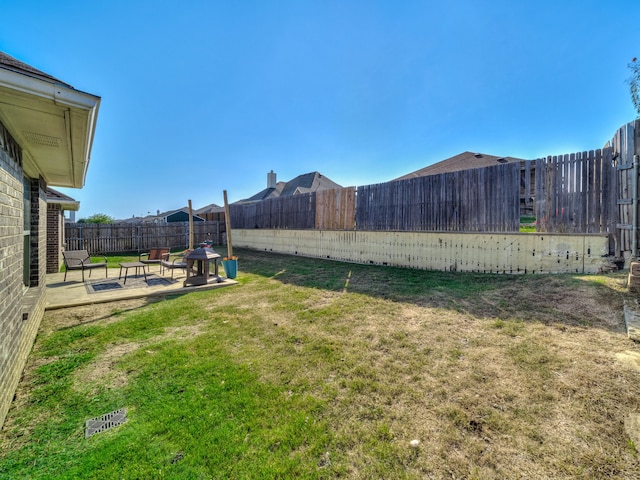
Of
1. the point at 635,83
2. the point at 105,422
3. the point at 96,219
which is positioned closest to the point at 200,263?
the point at 105,422

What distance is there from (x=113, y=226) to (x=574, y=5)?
815 inches

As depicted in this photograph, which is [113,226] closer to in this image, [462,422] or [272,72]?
[272,72]

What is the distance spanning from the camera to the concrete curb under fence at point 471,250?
5723 mm

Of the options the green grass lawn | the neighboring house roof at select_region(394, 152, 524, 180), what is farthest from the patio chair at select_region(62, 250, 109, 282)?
the neighboring house roof at select_region(394, 152, 524, 180)

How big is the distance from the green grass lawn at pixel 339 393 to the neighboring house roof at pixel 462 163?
427 inches

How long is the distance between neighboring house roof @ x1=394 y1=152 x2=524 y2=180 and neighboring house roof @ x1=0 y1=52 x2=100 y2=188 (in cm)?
1358

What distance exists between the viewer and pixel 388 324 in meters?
4.05

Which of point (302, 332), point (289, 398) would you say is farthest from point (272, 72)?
point (289, 398)

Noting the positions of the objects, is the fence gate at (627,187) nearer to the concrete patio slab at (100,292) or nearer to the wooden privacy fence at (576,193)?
the wooden privacy fence at (576,193)

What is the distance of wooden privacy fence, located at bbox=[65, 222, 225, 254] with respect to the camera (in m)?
14.1

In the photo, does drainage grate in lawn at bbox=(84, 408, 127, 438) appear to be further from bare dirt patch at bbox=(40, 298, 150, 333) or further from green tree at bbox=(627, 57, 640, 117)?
green tree at bbox=(627, 57, 640, 117)

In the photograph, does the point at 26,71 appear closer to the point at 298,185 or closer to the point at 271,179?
the point at 298,185

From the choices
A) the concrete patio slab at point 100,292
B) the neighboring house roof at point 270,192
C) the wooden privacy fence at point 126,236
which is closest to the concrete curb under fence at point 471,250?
the concrete patio slab at point 100,292

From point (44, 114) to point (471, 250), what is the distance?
855 cm
